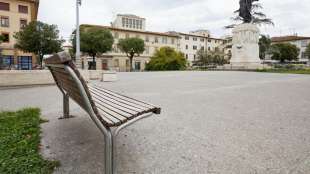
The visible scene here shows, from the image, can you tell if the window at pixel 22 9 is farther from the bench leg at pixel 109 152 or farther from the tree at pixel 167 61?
the bench leg at pixel 109 152

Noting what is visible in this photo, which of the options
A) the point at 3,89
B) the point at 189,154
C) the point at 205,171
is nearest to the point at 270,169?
the point at 205,171

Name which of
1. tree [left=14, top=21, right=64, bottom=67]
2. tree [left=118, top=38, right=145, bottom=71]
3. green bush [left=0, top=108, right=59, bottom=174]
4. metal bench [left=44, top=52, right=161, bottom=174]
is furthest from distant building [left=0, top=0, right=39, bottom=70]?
metal bench [left=44, top=52, right=161, bottom=174]

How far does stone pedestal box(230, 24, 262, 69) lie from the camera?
98.4 feet

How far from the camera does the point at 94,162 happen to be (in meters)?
2.40

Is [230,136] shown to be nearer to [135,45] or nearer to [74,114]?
[74,114]

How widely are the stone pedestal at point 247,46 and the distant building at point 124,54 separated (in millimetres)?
26168

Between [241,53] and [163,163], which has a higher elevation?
[241,53]

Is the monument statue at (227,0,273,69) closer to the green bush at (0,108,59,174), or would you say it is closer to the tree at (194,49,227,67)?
the tree at (194,49,227,67)

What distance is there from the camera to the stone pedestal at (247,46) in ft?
98.4

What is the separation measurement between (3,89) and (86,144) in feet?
25.6

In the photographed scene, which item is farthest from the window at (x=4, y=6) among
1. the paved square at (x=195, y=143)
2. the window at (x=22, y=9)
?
the paved square at (x=195, y=143)

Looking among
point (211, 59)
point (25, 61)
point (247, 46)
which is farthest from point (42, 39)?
point (211, 59)

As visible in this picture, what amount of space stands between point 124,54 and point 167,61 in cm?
1663

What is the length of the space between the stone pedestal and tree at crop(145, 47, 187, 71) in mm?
11706
